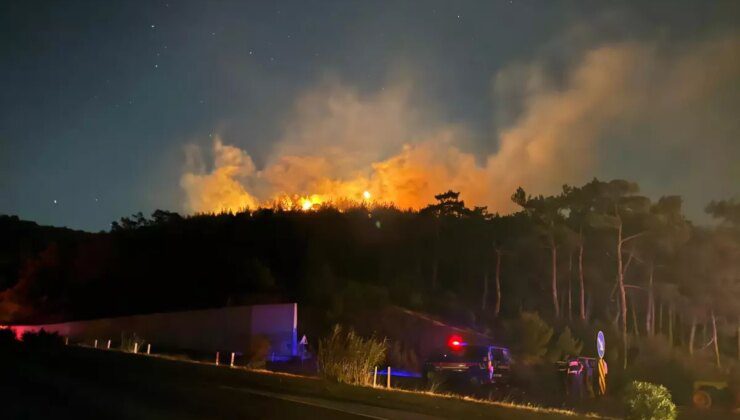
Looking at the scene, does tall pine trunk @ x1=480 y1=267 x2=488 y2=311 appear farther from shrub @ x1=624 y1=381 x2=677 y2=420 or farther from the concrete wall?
shrub @ x1=624 y1=381 x2=677 y2=420

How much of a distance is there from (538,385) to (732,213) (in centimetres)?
2755

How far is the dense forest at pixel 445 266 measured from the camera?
51250mm

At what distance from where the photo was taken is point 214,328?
37938 millimetres

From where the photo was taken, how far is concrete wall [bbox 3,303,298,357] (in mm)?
34906

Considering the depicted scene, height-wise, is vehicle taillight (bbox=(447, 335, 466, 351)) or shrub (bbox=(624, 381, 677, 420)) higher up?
vehicle taillight (bbox=(447, 335, 466, 351))

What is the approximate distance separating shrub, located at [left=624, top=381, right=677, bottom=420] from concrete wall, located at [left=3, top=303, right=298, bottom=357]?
74.1 feet

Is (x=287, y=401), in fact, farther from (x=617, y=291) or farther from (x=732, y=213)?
(x=617, y=291)

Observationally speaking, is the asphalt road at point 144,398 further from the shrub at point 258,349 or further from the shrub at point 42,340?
the shrub at point 42,340

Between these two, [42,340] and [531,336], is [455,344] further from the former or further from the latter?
[42,340]

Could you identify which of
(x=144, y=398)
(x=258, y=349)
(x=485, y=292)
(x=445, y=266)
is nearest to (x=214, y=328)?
(x=258, y=349)

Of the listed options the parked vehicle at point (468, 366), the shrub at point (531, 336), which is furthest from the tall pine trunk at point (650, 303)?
the parked vehicle at point (468, 366)

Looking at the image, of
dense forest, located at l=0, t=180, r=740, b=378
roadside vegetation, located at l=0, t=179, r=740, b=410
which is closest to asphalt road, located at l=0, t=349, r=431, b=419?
roadside vegetation, located at l=0, t=179, r=740, b=410

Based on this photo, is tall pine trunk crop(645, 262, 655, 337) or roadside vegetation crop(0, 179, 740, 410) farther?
tall pine trunk crop(645, 262, 655, 337)

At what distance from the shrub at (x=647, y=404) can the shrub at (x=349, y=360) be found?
27.5ft
